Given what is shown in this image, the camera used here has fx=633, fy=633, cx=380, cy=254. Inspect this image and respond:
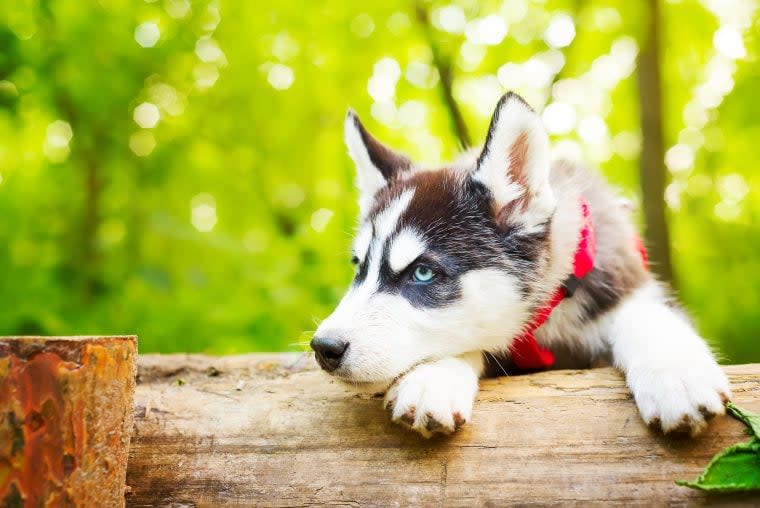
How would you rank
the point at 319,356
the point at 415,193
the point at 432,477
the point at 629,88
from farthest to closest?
the point at 629,88 < the point at 415,193 < the point at 319,356 < the point at 432,477

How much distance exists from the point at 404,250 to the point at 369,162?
36.5 inches

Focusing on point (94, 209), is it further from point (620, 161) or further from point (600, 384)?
point (620, 161)

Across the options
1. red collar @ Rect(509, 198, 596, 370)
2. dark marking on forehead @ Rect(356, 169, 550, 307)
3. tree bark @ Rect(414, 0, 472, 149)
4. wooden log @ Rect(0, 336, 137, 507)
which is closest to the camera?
wooden log @ Rect(0, 336, 137, 507)

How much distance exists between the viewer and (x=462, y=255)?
114 inches

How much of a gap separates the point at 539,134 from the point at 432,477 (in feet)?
5.22

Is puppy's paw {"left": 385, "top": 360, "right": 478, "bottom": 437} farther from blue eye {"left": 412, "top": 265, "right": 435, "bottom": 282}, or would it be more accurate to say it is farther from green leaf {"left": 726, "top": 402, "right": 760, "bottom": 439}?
green leaf {"left": 726, "top": 402, "right": 760, "bottom": 439}

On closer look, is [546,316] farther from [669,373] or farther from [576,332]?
[669,373]

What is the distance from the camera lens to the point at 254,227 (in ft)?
34.3

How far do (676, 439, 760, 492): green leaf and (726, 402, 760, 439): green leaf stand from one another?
0.12 feet

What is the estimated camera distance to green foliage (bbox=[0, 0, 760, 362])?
4.81m

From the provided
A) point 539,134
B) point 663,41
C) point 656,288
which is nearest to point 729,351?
point 663,41

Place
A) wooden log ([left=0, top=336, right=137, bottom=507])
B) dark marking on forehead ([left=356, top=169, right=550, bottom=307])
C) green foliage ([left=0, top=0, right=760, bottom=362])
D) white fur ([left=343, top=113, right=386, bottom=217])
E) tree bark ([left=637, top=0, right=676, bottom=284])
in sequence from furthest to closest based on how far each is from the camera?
tree bark ([left=637, top=0, right=676, bottom=284]) → green foliage ([left=0, top=0, right=760, bottom=362]) → white fur ([left=343, top=113, right=386, bottom=217]) → dark marking on forehead ([left=356, top=169, right=550, bottom=307]) → wooden log ([left=0, top=336, right=137, bottom=507])

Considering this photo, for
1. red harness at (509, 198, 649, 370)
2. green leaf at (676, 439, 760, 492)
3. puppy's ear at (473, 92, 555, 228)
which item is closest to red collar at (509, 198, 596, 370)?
red harness at (509, 198, 649, 370)

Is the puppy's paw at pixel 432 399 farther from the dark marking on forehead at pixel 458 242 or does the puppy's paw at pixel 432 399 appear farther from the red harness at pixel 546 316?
the red harness at pixel 546 316
